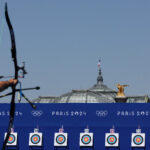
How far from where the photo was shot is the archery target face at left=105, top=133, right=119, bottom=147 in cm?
3196

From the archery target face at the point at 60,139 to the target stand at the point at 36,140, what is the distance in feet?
3.13

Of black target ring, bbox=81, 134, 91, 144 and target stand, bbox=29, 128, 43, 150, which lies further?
target stand, bbox=29, 128, 43, 150

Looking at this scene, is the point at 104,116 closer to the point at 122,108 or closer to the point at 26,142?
the point at 122,108

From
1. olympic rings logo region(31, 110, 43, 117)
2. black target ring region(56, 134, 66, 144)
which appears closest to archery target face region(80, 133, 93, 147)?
black target ring region(56, 134, 66, 144)

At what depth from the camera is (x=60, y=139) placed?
32.7 m

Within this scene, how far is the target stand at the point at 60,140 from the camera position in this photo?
32781 millimetres

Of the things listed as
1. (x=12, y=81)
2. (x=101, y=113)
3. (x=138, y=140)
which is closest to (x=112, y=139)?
(x=138, y=140)

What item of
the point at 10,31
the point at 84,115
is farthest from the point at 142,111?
the point at 10,31

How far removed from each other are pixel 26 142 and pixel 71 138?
293cm

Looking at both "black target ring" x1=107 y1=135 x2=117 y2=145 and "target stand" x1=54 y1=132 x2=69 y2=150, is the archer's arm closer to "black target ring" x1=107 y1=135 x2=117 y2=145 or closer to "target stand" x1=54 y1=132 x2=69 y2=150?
"black target ring" x1=107 y1=135 x2=117 y2=145

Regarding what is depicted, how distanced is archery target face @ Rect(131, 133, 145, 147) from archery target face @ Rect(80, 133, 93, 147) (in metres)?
2.58

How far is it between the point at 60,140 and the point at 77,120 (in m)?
1.70

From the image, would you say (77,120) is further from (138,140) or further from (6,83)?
(6,83)

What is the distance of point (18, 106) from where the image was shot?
34.0 m
